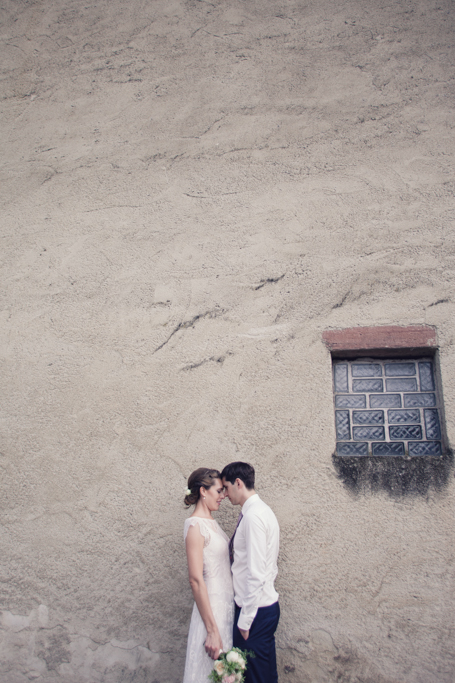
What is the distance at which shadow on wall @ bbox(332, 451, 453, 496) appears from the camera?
2656mm

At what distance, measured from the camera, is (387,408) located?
2965mm

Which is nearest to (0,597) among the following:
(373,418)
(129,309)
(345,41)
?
(129,309)

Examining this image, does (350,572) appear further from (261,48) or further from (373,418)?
(261,48)

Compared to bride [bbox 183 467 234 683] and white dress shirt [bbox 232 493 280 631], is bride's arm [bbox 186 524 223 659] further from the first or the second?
white dress shirt [bbox 232 493 280 631]

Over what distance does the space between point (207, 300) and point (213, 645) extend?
80.8 inches

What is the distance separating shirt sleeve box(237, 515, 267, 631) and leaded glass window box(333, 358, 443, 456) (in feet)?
3.16

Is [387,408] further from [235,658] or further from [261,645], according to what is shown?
[235,658]

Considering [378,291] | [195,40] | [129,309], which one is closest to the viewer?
[378,291]

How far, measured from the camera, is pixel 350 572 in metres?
2.60

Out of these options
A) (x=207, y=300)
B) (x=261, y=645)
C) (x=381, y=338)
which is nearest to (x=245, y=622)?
(x=261, y=645)

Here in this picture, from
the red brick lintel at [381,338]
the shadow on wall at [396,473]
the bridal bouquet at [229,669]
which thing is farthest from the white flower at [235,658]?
the red brick lintel at [381,338]

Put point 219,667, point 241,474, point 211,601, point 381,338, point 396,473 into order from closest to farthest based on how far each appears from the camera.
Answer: point 219,667, point 211,601, point 241,474, point 396,473, point 381,338

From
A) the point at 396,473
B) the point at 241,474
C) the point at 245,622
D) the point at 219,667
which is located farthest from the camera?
the point at 396,473

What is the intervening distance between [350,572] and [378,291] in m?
1.78
